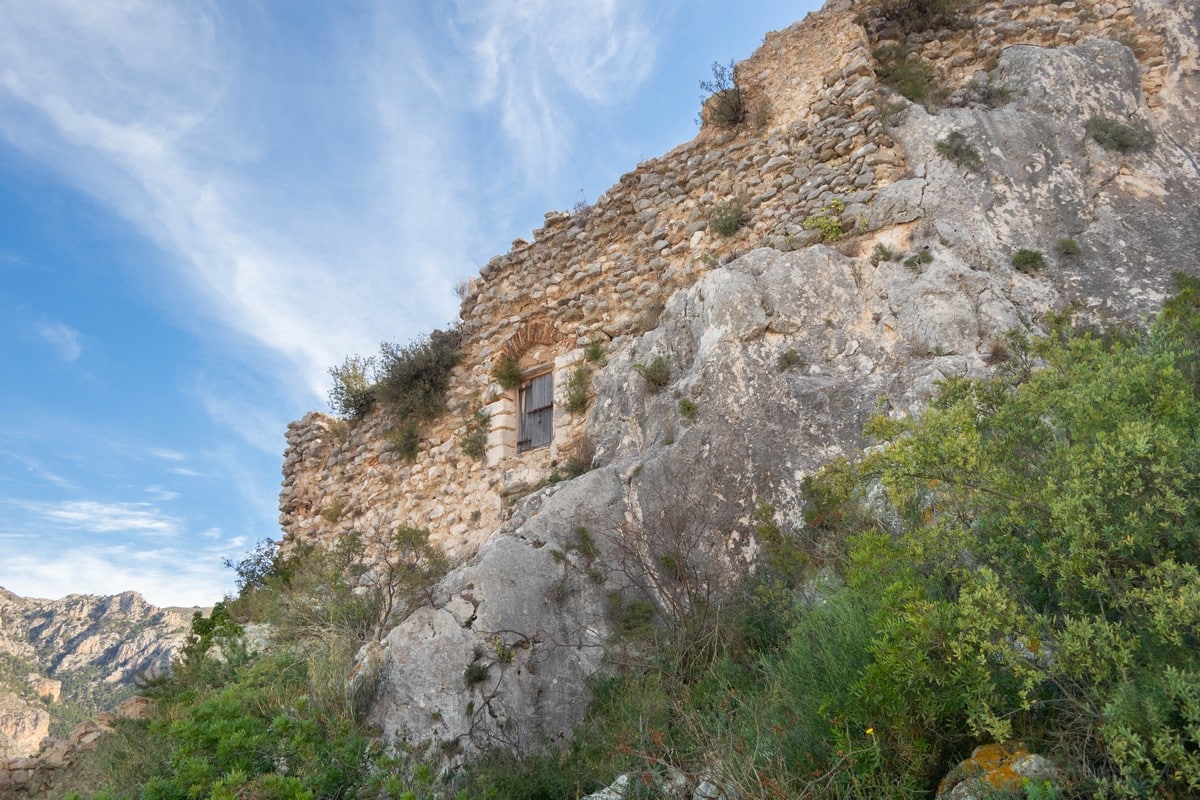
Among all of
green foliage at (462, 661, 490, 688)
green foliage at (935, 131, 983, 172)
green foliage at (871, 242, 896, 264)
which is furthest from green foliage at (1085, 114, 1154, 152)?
green foliage at (462, 661, 490, 688)

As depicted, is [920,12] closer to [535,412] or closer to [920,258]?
[920,258]

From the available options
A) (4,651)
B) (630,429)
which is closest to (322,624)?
(630,429)

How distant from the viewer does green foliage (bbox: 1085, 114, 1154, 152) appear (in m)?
6.85

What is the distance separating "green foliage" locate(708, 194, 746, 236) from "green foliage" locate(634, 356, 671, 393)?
195 cm

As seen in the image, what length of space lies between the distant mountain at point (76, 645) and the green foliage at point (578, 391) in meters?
16.3

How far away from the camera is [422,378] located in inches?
420

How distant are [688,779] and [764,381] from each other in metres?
3.78

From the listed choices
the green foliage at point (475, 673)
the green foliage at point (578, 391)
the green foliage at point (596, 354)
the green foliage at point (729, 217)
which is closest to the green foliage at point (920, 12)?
the green foliage at point (729, 217)

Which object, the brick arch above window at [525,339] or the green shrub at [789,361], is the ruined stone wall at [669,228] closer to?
the brick arch above window at [525,339]

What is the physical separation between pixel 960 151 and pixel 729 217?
237cm

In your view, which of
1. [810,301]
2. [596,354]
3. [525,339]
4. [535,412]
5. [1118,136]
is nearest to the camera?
[810,301]

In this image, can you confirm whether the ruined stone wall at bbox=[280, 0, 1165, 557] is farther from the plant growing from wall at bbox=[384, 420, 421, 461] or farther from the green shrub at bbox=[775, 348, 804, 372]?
the green shrub at bbox=[775, 348, 804, 372]

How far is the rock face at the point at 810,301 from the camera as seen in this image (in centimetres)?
515

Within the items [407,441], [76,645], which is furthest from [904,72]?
[76,645]
